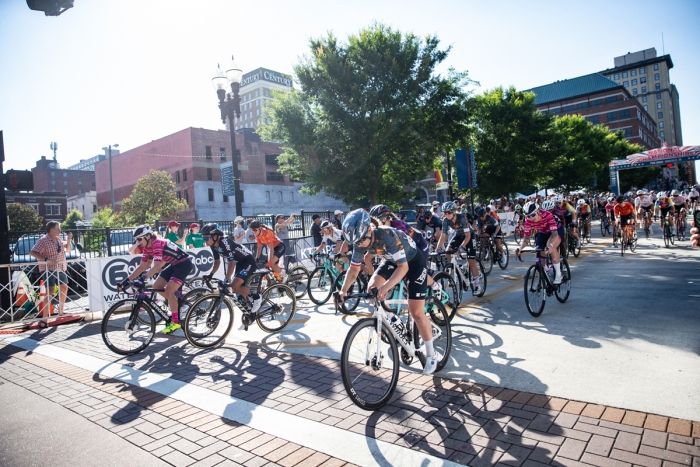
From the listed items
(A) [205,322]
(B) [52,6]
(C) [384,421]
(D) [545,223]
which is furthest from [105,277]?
(D) [545,223]

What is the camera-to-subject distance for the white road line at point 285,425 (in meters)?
3.36

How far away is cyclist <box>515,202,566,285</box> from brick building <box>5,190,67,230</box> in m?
84.8

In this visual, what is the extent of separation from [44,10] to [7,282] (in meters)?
7.75

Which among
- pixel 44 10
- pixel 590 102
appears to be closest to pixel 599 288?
pixel 44 10

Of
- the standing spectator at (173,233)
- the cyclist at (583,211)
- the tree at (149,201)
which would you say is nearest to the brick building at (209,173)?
the tree at (149,201)

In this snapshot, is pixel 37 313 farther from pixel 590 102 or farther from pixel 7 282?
pixel 590 102

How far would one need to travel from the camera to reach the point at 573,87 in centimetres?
9575

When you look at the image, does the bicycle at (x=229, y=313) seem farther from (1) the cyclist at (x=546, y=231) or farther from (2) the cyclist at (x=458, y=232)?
(1) the cyclist at (x=546, y=231)

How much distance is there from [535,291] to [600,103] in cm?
10197

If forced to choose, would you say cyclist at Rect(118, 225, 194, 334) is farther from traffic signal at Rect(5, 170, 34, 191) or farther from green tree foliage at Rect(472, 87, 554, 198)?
green tree foliage at Rect(472, 87, 554, 198)

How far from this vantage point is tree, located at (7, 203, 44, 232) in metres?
49.1

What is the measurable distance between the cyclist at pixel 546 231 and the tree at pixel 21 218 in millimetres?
57015

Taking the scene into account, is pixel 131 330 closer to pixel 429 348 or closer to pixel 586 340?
pixel 429 348

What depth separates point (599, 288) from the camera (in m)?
9.31
